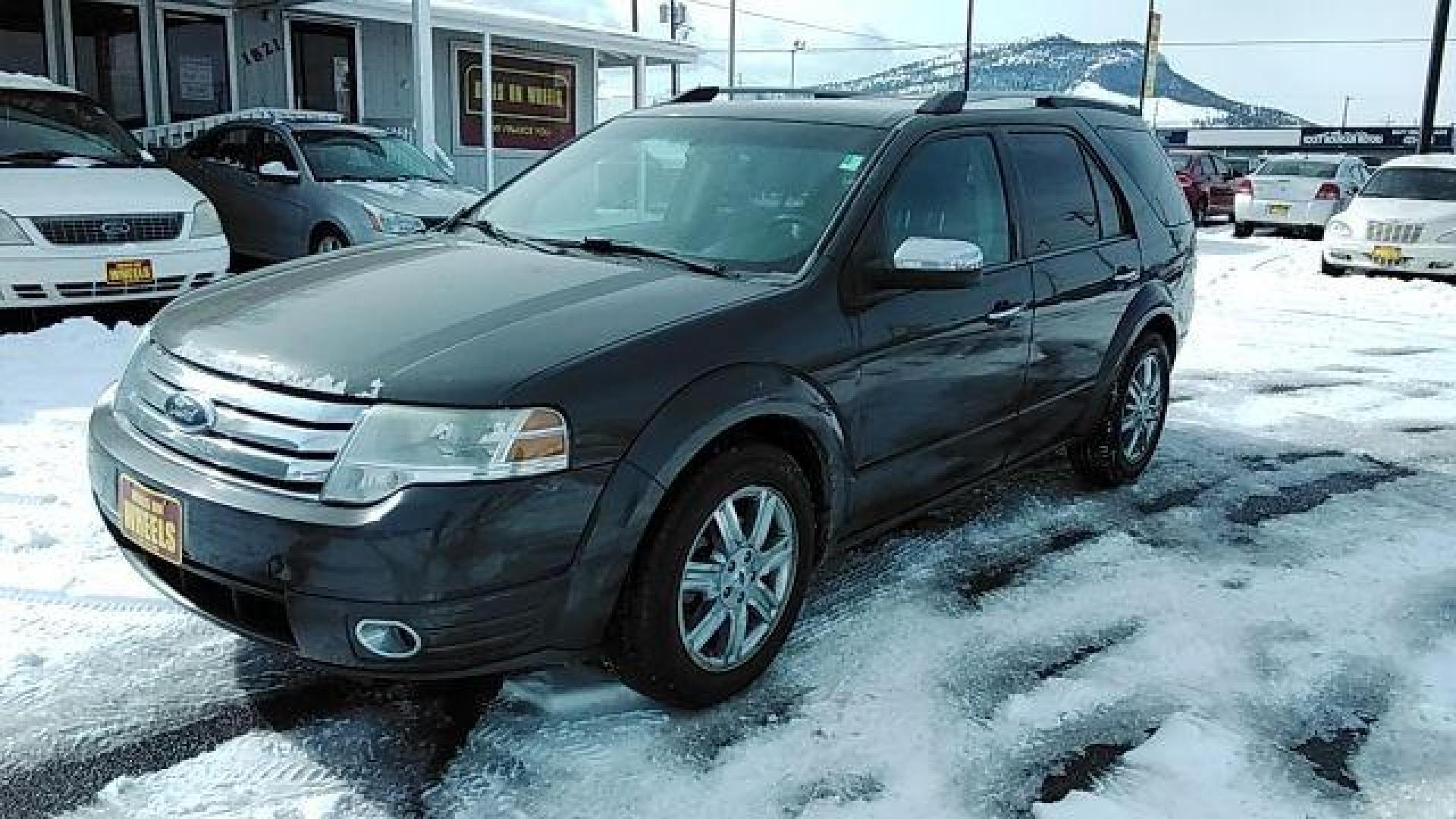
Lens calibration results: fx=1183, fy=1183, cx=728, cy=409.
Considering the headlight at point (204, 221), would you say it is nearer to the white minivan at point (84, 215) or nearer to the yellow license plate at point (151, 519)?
the white minivan at point (84, 215)

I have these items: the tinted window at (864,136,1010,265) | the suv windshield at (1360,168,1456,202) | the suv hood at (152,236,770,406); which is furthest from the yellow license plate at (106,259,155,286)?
the suv windshield at (1360,168,1456,202)

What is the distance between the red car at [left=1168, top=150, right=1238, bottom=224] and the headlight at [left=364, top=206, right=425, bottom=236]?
1748 cm

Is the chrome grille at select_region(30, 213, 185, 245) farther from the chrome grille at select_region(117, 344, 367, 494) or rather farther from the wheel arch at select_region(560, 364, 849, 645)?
the wheel arch at select_region(560, 364, 849, 645)

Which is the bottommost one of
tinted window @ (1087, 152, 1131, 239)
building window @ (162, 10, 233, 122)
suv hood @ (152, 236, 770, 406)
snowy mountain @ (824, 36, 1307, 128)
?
suv hood @ (152, 236, 770, 406)

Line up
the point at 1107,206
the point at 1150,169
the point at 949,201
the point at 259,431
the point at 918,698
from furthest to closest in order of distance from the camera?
the point at 1150,169, the point at 1107,206, the point at 949,201, the point at 918,698, the point at 259,431

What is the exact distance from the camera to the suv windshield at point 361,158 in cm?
1056

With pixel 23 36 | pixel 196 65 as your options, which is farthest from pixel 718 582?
pixel 196 65

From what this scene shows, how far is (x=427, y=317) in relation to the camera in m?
3.06

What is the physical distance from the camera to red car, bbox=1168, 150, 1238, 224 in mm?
23375

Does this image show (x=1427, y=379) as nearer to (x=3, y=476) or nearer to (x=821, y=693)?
(x=821, y=693)

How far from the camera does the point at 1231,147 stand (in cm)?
6431

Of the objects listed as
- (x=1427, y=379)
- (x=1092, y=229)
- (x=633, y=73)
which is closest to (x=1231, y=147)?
(x=633, y=73)

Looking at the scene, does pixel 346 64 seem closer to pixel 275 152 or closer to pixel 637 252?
pixel 275 152

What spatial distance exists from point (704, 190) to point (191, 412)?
1779mm
